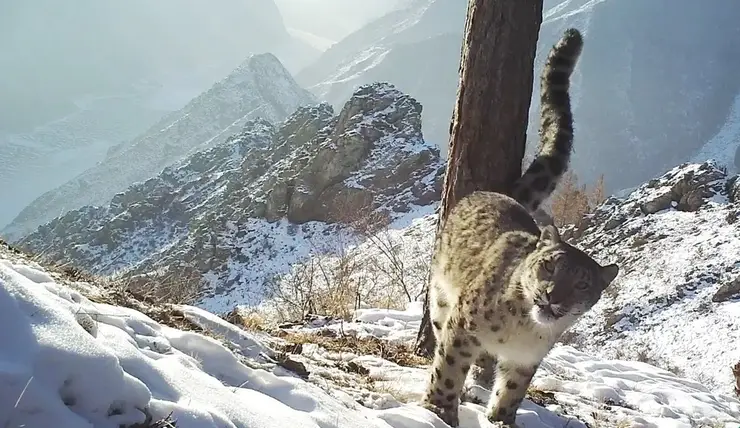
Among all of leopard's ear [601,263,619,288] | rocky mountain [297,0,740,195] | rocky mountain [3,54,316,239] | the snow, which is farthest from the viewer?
rocky mountain [3,54,316,239]

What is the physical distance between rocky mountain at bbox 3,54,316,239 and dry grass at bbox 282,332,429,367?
455ft

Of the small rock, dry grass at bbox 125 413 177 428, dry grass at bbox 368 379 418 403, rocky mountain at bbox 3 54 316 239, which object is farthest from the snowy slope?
rocky mountain at bbox 3 54 316 239

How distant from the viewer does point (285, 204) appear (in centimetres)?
4631

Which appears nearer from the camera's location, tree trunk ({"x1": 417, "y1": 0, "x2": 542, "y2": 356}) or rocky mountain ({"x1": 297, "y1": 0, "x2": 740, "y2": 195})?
tree trunk ({"x1": 417, "y1": 0, "x2": 542, "y2": 356})

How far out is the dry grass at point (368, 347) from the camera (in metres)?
5.43

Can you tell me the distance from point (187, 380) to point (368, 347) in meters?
3.54

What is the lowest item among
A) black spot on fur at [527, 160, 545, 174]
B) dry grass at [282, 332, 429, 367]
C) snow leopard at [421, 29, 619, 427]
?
dry grass at [282, 332, 429, 367]

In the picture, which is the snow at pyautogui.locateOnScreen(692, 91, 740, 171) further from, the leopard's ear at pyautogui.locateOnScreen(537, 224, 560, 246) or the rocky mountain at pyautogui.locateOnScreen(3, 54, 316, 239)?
the leopard's ear at pyautogui.locateOnScreen(537, 224, 560, 246)

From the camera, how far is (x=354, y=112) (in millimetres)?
48906

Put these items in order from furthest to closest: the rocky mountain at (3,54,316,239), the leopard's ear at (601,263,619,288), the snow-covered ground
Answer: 1. the rocky mountain at (3,54,316,239)
2. the leopard's ear at (601,263,619,288)
3. the snow-covered ground

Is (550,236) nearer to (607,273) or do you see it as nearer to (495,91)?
(607,273)

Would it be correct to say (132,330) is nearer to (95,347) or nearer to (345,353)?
(95,347)

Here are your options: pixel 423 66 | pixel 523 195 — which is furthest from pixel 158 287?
pixel 423 66

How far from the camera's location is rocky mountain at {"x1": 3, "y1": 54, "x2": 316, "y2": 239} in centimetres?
13875
